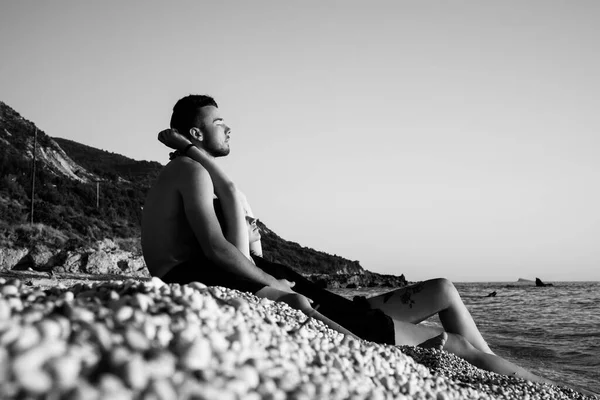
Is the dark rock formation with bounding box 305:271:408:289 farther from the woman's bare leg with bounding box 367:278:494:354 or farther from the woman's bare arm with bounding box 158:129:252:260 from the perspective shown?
the woman's bare arm with bounding box 158:129:252:260

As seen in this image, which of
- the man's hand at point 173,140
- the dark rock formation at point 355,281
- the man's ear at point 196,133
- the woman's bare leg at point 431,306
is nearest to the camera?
the woman's bare leg at point 431,306

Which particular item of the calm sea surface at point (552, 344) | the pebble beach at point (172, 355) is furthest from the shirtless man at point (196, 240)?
the calm sea surface at point (552, 344)

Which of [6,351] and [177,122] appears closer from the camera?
[6,351]

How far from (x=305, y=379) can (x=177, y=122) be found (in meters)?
3.30

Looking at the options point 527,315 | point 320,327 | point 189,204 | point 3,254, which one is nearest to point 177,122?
point 189,204

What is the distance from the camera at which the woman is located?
3.70 meters

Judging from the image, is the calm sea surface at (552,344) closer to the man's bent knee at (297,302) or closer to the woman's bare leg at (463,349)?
the woman's bare leg at (463,349)

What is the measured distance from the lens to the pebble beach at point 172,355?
4.00 ft

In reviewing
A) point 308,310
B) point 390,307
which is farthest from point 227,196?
point 390,307

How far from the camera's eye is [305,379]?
70.8 inches

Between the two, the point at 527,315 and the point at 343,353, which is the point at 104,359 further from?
the point at 527,315

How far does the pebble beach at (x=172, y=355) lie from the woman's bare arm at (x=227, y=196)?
146cm

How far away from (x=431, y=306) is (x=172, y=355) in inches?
117

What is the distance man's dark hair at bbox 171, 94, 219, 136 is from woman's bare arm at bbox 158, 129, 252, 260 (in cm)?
27
